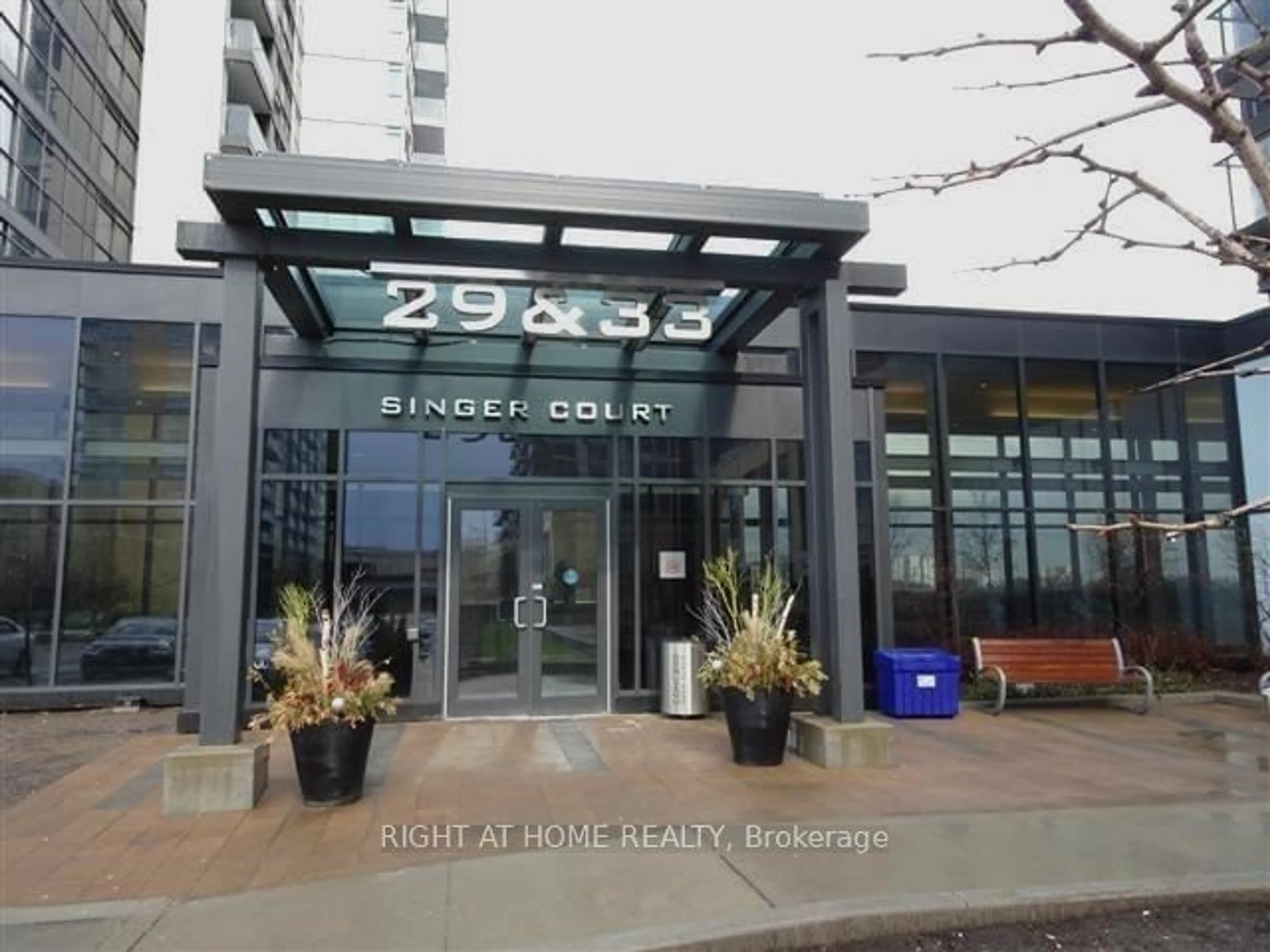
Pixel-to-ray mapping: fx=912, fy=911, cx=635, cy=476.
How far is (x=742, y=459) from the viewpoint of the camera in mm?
11156

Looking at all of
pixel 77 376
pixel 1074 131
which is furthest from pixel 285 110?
pixel 1074 131

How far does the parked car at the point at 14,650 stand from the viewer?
10.9 m

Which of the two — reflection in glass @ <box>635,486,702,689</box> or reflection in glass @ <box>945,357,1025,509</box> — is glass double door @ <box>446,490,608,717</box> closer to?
reflection in glass @ <box>635,486,702,689</box>

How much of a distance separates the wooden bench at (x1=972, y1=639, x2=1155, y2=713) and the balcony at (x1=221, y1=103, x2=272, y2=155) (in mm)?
31358

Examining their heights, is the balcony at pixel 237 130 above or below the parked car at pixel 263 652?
above

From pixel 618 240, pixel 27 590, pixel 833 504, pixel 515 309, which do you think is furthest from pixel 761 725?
pixel 27 590

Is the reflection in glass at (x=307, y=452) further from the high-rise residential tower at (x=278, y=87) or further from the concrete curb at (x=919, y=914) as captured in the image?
the high-rise residential tower at (x=278, y=87)

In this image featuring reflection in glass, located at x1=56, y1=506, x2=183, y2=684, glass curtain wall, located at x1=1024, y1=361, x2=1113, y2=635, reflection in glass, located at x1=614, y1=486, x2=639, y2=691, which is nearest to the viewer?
reflection in glass, located at x1=614, y1=486, x2=639, y2=691

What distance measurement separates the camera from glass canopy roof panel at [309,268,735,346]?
8.82 m

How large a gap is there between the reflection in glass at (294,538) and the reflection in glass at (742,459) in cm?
448

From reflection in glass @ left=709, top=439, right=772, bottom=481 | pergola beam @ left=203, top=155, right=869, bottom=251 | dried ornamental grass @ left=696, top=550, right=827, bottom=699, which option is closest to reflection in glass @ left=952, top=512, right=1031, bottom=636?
reflection in glass @ left=709, top=439, right=772, bottom=481

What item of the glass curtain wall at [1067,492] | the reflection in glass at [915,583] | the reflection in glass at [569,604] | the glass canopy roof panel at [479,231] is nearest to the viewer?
the glass canopy roof panel at [479,231]

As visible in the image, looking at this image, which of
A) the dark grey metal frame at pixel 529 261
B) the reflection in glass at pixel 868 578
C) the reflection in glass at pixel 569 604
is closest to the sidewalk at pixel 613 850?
the dark grey metal frame at pixel 529 261

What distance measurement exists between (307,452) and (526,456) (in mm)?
2463
